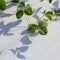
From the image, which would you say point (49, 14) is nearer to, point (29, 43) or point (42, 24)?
point (42, 24)

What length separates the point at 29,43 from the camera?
1050 mm

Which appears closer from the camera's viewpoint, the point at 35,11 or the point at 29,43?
the point at 29,43

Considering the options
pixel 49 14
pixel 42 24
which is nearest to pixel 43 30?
pixel 42 24

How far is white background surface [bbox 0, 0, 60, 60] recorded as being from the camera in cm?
99

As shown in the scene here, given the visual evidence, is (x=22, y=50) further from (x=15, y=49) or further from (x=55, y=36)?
(x=55, y=36)

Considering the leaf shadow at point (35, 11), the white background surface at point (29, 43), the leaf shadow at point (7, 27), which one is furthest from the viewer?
the leaf shadow at point (35, 11)

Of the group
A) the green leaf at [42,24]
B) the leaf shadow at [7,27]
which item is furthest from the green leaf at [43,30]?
the leaf shadow at [7,27]

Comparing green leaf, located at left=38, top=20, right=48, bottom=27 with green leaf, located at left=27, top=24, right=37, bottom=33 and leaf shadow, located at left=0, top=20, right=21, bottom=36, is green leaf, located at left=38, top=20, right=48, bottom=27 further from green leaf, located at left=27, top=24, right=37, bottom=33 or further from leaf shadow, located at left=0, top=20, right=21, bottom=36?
leaf shadow, located at left=0, top=20, right=21, bottom=36

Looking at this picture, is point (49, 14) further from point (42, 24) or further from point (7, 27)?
point (7, 27)

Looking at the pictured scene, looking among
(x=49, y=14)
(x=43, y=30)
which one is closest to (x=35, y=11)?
(x=49, y=14)

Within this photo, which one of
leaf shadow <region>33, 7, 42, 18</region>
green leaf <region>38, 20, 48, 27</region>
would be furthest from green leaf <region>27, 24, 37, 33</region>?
leaf shadow <region>33, 7, 42, 18</region>

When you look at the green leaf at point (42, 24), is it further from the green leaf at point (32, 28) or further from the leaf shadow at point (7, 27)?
the leaf shadow at point (7, 27)

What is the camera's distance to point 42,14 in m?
1.21

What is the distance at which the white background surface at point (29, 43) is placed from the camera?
99 cm
